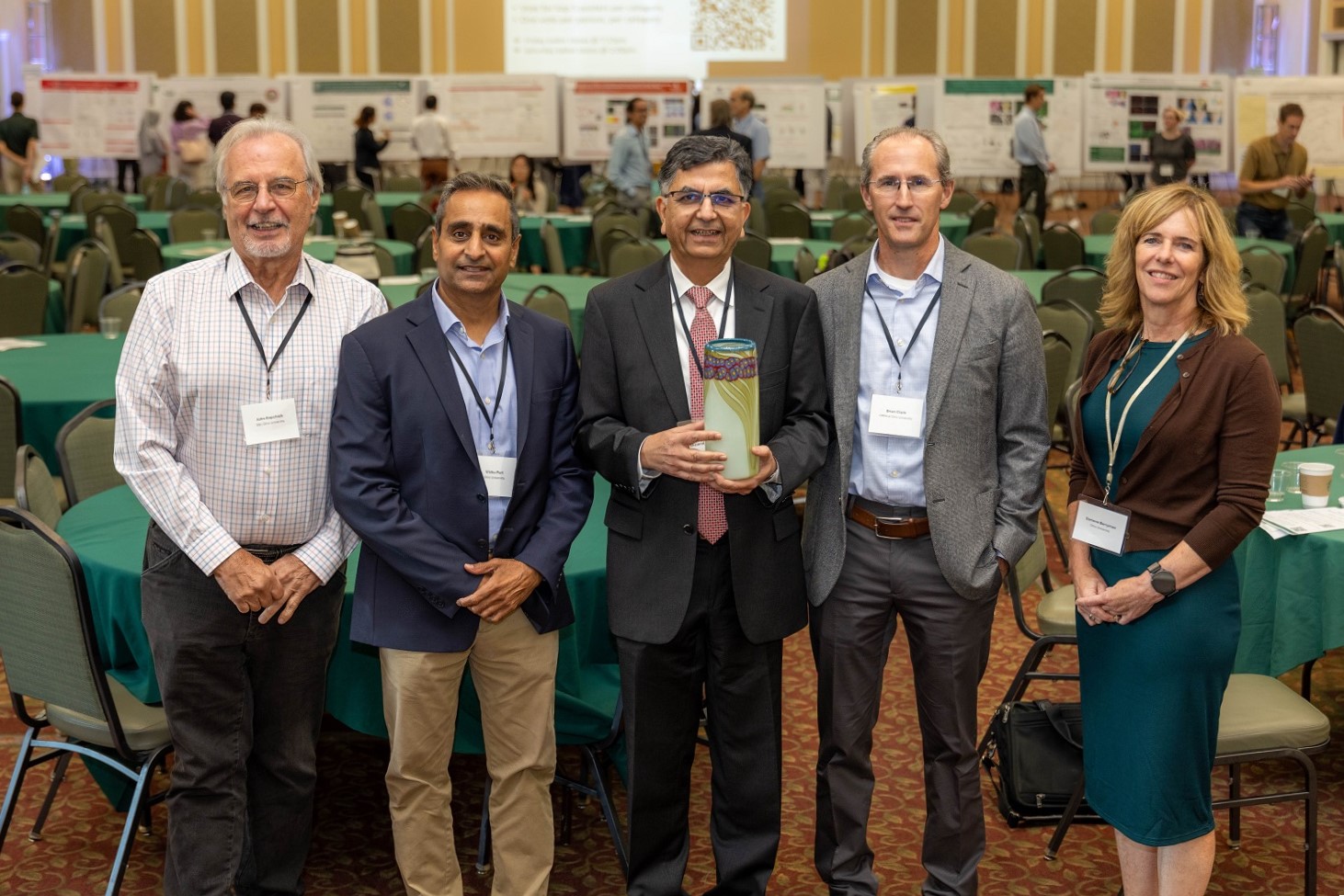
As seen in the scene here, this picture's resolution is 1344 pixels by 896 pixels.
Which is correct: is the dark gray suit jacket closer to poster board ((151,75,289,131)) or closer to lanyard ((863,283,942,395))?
lanyard ((863,283,942,395))

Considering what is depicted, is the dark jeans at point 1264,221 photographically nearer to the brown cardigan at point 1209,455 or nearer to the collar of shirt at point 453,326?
the brown cardigan at point 1209,455

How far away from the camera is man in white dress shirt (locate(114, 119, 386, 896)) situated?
8.41 ft

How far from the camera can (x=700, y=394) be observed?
2.70m

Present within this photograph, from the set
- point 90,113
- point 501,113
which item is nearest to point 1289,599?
point 501,113

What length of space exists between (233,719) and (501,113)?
49.7 ft

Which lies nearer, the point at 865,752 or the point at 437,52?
the point at 865,752

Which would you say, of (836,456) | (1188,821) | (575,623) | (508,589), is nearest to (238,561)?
(508,589)

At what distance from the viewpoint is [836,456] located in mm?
2713

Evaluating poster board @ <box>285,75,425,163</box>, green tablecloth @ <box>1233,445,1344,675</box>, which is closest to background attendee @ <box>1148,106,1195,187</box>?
poster board @ <box>285,75,425,163</box>

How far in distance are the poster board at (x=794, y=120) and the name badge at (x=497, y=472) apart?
14.4 meters

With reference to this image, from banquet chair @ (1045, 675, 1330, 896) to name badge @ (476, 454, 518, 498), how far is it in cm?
137

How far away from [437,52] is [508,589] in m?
21.6

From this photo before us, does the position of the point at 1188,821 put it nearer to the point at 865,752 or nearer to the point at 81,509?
the point at 865,752

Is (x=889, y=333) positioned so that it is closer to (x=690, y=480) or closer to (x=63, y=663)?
(x=690, y=480)
